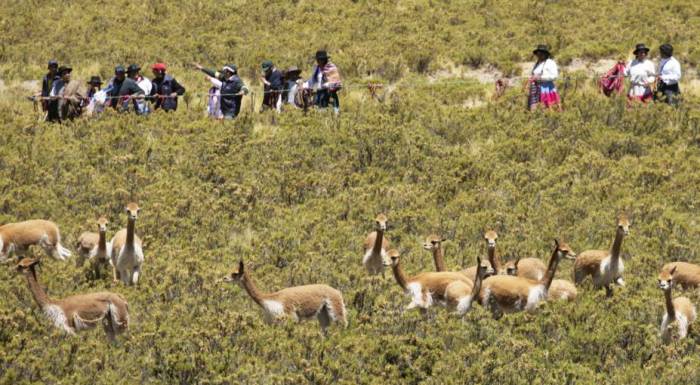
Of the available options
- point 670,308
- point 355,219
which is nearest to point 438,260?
point 670,308

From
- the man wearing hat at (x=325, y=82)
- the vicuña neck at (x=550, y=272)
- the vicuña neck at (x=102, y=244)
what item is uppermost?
the man wearing hat at (x=325, y=82)

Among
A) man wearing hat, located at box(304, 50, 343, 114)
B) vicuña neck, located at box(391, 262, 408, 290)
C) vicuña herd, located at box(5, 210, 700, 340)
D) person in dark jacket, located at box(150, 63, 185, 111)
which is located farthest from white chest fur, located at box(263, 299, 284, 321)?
person in dark jacket, located at box(150, 63, 185, 111)

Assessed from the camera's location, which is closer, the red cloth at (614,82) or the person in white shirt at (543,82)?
the person in white shirt at (543,82)

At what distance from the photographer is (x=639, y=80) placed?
21.7 metres

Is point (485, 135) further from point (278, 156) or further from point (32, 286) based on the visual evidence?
point (32, 286)

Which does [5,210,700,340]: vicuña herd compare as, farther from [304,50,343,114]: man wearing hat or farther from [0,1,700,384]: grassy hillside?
[304,50,343,114]: man wearing hat

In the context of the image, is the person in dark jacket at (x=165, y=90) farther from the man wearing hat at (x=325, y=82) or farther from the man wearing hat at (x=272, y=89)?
the man wearing hat at (x=325, y=82)

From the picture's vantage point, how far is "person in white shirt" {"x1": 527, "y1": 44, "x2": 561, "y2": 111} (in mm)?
21047

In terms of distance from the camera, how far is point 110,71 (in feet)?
87.2

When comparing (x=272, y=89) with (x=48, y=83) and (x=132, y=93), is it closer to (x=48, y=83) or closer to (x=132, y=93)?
(x=132, y=93)

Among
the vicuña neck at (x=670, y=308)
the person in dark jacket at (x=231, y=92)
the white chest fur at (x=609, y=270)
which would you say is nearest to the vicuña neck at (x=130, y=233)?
the white chest fur at (x=609, y=270)

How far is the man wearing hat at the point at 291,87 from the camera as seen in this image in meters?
21.7

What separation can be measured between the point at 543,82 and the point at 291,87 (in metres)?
4.70

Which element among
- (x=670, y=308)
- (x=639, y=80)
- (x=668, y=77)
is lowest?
(x=670, y=308)
